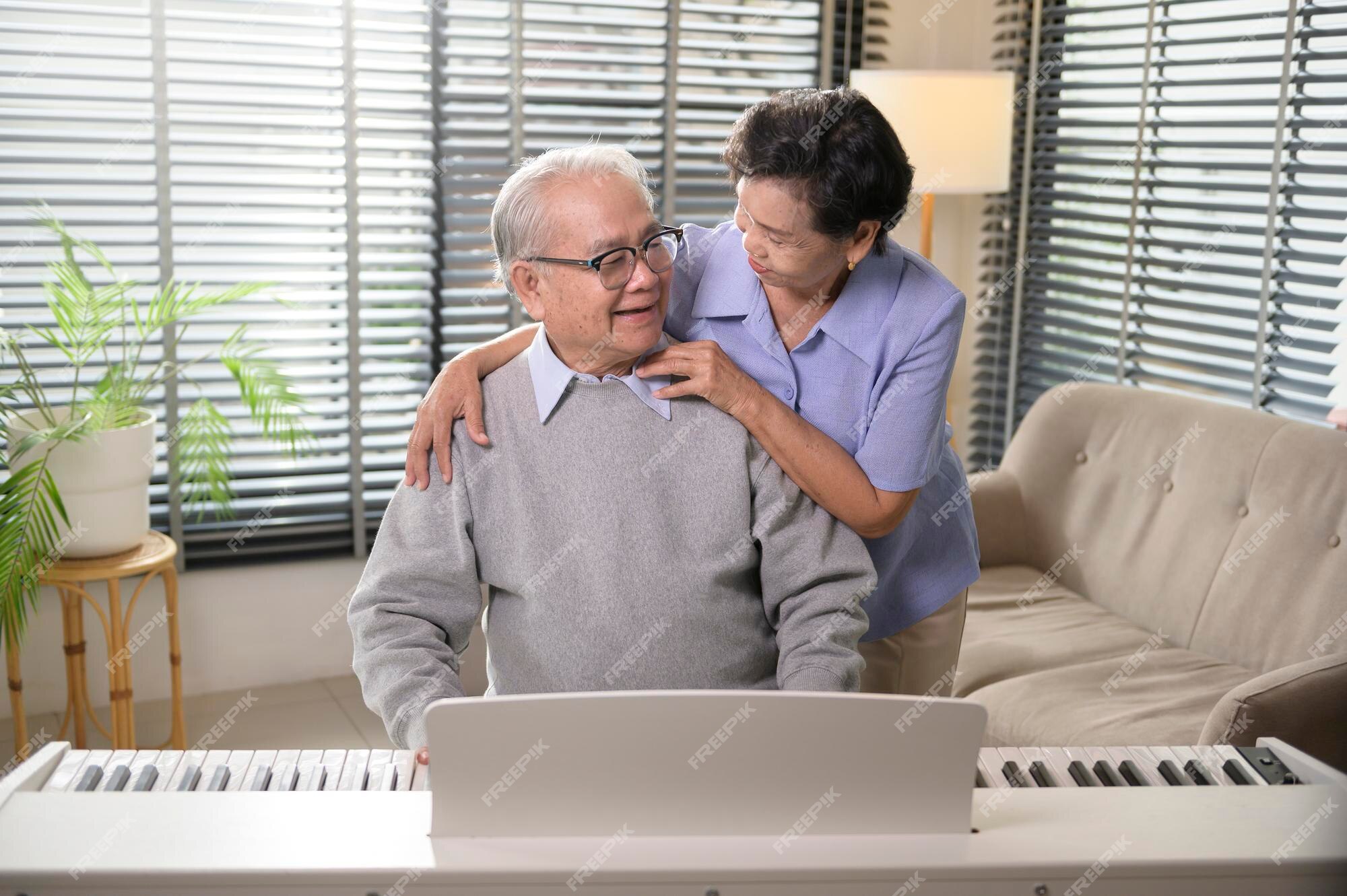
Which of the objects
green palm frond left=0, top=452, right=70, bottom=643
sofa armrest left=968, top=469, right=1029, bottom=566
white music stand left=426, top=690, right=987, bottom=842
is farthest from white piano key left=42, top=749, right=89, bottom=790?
sofa armrest left=968, top=469, right=1029, bottom=566

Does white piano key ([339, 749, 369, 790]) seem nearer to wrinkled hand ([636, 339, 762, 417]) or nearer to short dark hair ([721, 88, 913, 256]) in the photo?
wrinkled hand ([636, 339, 762, 417])

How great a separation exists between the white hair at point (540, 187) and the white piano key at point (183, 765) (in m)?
0.74

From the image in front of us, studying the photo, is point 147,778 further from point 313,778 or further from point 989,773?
point 989,773

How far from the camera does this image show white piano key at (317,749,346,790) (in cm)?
125

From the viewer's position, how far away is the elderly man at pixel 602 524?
62.8 inches

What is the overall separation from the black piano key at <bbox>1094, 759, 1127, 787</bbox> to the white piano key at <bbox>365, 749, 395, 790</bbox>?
76 centimetres

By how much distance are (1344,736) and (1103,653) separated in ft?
2.10

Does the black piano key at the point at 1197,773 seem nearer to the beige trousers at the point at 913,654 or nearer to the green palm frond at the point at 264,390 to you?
the beige trousers at the point at 913,654

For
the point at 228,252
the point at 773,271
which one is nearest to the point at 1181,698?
the point at 773,271

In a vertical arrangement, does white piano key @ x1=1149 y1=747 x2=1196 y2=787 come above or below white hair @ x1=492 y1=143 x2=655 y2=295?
below

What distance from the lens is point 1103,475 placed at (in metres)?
3.19

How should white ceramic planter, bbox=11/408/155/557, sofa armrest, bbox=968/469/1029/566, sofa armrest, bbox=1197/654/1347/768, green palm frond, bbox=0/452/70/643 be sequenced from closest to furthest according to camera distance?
sofa armrest, bbox=1197/654/1347/768 < green palm frond, bbox=0/452/70/643 < white ceramic planter, bbox=11/408/155/557 < sofa armrest, bbox=968/469/1029/566

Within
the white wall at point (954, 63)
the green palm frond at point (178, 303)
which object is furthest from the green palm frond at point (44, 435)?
the white wall at point (954, 63)

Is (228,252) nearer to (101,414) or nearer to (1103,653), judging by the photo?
(101,414)
